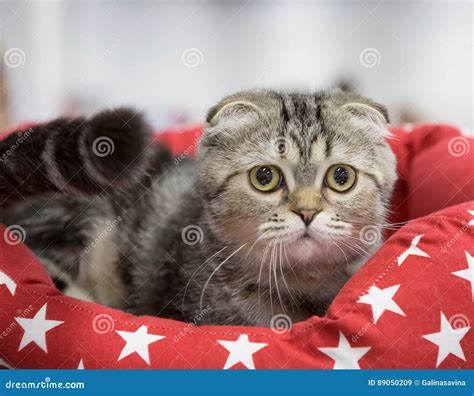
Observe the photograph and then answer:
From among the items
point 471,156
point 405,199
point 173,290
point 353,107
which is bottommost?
point 173,290

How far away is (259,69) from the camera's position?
1.14 m

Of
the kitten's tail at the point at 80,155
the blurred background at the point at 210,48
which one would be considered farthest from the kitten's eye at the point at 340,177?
the kitten's tail at the point at 80,155

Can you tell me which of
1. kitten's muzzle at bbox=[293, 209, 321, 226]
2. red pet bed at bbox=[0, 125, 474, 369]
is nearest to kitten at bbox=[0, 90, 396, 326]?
kitten's muzzle at bbox=[293, 209, 321, 226]

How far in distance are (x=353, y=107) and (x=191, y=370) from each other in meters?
0.57

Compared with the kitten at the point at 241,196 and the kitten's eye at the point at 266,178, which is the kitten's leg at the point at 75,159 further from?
the kitten's eye at the point at 266,178

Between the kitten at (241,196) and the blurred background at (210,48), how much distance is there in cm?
12

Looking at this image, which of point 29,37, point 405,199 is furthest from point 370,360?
point 29,37

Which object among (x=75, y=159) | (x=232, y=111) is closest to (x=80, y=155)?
(x=75, y=159)

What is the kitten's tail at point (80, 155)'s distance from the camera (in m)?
0.85

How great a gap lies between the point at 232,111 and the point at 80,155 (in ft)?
0.97

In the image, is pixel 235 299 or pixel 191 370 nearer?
pixel 191 370

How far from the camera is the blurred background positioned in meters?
1.10

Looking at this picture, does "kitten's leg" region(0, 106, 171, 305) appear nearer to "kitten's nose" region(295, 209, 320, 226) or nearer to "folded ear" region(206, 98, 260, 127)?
"folded ear" region(206, 98, 260, 127)

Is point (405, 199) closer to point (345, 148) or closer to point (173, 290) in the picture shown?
point (345, 148)
